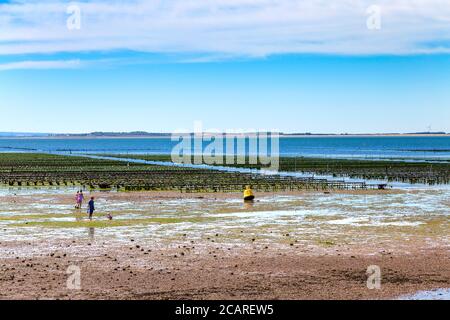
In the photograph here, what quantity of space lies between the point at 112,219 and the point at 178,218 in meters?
4.28

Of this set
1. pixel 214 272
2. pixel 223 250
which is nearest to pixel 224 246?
pixel 223 250

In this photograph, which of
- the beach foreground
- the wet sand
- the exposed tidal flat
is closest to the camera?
the wet sand

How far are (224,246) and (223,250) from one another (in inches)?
42.5

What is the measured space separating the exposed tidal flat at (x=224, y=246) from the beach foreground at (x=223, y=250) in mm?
52

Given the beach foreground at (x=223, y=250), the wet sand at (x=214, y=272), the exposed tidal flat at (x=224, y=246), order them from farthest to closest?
the exposed tidal flat at (x=224, y=246)
the beach foreground at (x=223, y=250)
the wet sand at (x=214, y=272)

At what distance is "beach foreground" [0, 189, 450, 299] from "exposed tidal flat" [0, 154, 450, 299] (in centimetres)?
5

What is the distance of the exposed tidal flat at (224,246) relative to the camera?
24266 mm

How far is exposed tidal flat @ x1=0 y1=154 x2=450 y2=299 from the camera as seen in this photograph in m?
24.3

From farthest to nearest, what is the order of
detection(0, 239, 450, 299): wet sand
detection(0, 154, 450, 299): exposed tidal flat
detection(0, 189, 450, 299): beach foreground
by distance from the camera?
detection(0, 154, 450, 299): exposed tidal flat
detection(0, 189, 450, 299): beach foreground
detection(0, 239, 450, 299): wet sand

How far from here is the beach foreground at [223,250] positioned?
24.1 metres

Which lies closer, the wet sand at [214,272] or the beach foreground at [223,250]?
the wet sand at [214,272]

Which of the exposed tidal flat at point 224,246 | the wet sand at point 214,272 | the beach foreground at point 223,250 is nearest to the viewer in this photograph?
the wet sand at point 214,272
